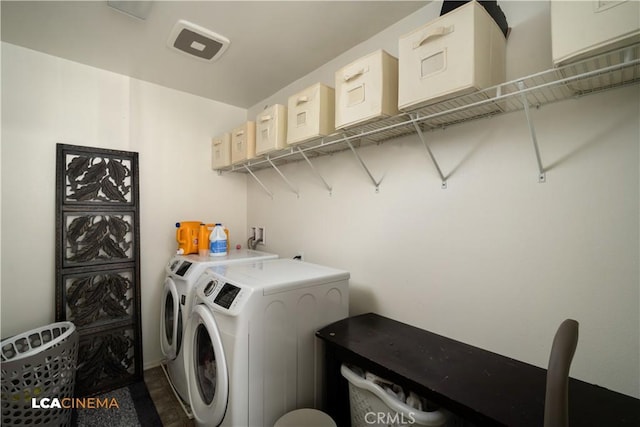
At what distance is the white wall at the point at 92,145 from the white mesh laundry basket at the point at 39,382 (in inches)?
21.4

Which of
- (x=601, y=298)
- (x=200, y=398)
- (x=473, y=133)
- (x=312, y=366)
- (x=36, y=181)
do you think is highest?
(x=473, y=133)

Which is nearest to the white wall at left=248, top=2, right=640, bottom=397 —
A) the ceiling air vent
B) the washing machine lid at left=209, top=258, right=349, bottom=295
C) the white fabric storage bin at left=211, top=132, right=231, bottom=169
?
the washing machine lid at left=209, top=258, right=349, bottom=295

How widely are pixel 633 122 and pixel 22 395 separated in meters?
3.15

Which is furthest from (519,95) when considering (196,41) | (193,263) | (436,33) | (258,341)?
(193,263)

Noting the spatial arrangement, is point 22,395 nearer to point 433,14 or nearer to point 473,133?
point 473,133

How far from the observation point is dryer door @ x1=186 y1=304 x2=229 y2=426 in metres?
1.34

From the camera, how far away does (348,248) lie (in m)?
2.02

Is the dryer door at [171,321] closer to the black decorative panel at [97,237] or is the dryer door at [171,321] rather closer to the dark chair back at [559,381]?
the black decorative panel at [97,237]

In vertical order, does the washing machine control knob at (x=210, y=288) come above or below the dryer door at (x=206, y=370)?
above

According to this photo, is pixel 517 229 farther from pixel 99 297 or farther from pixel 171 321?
pixel 99 297

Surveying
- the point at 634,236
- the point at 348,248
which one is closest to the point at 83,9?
the point at 348,248

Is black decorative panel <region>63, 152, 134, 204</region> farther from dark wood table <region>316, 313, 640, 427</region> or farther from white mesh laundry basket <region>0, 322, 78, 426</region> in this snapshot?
dark wood table <region>316, 313, 640, 427</region>

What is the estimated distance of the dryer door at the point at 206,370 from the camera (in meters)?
1.34

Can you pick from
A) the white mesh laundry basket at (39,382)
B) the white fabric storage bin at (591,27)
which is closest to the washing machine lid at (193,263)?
the white mesh laundry basket at (39,382)
